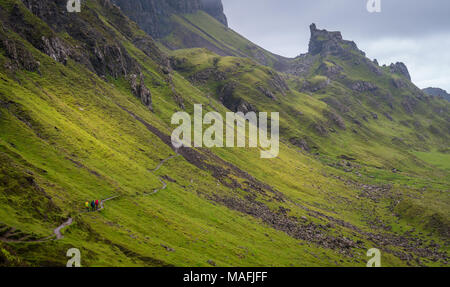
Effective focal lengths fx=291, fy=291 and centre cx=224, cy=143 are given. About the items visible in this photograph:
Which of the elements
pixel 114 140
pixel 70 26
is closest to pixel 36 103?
pixel 114 140

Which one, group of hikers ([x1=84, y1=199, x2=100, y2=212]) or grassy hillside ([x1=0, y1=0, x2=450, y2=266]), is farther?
group of hikers ([x1=84, y1=199, x2=100, y2=212])

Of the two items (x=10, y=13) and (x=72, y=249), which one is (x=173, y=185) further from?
(x=10, y=13)

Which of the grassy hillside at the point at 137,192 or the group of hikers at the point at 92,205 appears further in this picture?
the group of hikers at the point at 92,205

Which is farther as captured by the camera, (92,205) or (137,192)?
(137,192)

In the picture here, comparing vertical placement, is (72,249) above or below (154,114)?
below

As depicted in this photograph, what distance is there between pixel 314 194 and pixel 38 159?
Result: 136 metres

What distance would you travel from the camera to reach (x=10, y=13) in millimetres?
142500

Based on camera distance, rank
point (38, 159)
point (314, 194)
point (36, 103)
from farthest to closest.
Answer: point (314, 194)
point (36, 103)
point (38, 159)

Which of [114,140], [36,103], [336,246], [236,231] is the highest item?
[36,103]

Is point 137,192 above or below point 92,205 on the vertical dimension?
above

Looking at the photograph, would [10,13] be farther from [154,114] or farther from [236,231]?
[236,231]

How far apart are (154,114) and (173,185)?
84.3 metres
